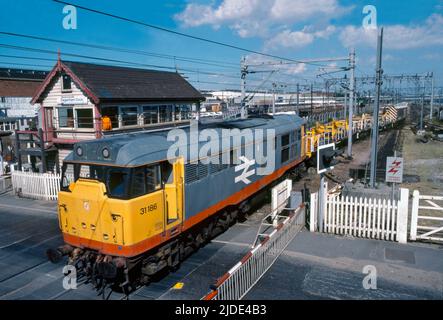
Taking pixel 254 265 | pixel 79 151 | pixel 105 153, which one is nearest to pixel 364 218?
pixel 254 265

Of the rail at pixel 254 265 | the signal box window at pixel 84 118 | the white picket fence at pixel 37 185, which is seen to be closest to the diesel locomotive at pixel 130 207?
the rail at pixel 254 265

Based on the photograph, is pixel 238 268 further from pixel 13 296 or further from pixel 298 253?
pixel 13 296

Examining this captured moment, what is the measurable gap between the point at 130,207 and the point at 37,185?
1142 centimetres

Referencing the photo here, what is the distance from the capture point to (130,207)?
7117mm

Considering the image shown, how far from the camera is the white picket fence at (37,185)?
52.7 feet

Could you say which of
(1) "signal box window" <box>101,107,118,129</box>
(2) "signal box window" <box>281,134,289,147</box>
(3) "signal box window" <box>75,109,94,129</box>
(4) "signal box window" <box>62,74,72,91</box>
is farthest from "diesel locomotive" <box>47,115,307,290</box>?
(4) "signal box window" <box>62,74,72,91</box>

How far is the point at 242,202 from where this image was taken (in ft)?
41.1

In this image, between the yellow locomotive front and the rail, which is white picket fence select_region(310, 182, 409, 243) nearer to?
the rail

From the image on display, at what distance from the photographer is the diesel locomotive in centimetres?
729

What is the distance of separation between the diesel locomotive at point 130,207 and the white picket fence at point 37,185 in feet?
26.7

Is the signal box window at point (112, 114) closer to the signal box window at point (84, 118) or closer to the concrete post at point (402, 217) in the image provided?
the signal box window at point (84, 118)
